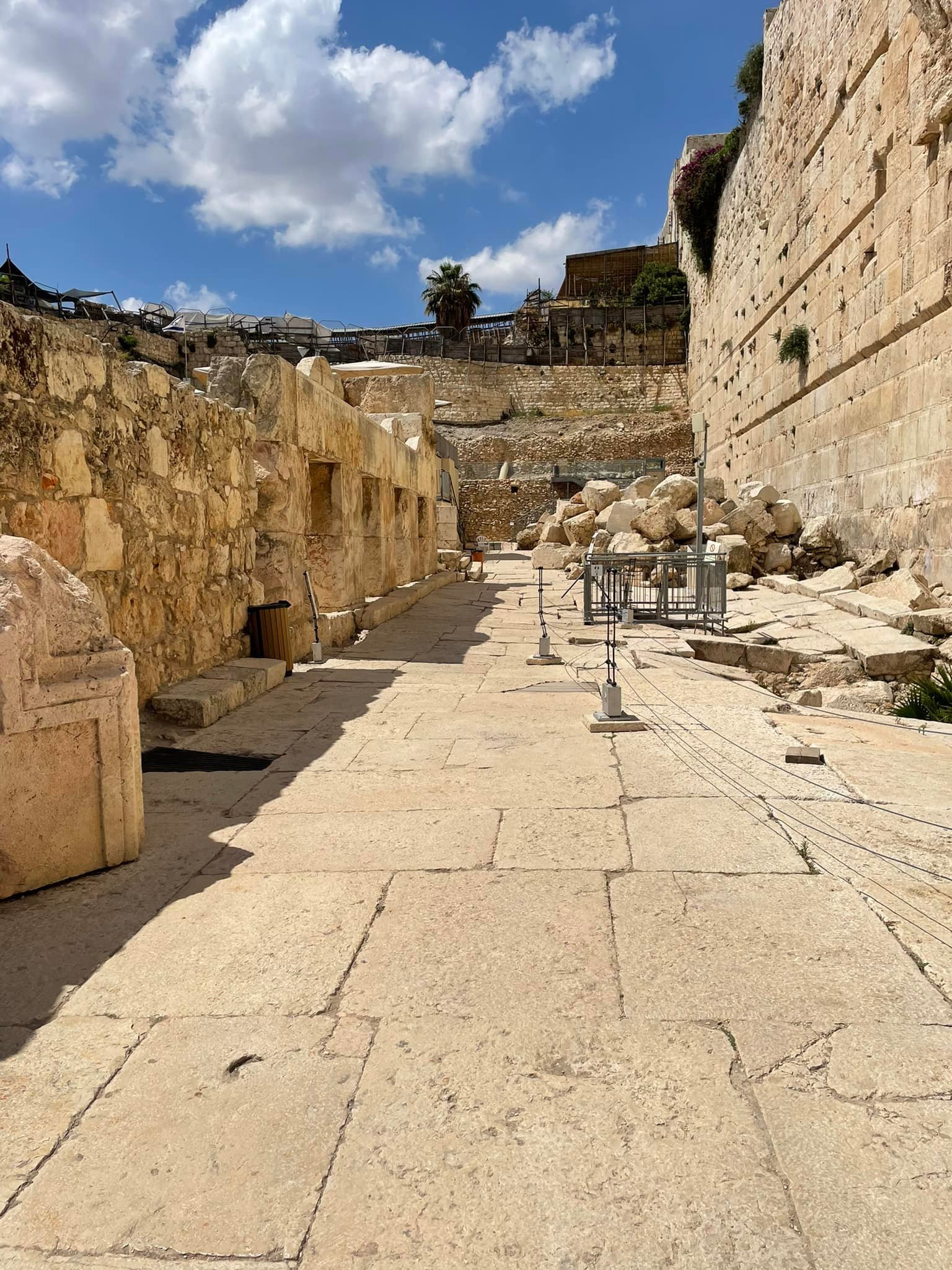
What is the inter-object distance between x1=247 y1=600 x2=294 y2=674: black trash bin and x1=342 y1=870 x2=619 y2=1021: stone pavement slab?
13.3 feet

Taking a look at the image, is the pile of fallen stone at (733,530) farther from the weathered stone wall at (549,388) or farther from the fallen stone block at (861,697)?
the weathered stone wall at (549,388)

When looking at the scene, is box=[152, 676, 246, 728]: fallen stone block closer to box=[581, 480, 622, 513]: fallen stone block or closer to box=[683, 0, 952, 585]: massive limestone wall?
box=[683, 0, 952, 585]: massive limestone wall

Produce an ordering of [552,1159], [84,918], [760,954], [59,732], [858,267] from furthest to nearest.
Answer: [858,267], [59,732], [84,918], [760,954], [552,1159]

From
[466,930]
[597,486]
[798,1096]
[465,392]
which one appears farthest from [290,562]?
[465,392]

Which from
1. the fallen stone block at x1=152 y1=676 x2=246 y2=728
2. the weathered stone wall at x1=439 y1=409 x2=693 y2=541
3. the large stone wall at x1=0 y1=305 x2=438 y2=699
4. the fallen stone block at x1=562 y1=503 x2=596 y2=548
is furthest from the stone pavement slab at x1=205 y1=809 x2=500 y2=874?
the weathered stone wall at x1=439 y1=409 x2=693 y2=541

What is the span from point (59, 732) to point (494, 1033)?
1.67 meters

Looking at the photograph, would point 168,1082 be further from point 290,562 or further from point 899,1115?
point 290,562

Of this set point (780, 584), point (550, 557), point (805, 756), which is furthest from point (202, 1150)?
point (550, 557)

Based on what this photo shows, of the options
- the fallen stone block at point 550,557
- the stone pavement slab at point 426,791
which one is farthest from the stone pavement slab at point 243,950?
the fallen stone block at point 550,557

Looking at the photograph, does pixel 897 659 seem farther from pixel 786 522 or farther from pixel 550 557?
pixel 550 557

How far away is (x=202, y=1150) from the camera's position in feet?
4.98

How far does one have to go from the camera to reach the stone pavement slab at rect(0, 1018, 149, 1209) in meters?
1.53

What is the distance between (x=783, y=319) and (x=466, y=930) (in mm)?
16691

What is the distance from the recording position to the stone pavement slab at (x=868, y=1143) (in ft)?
4.24
